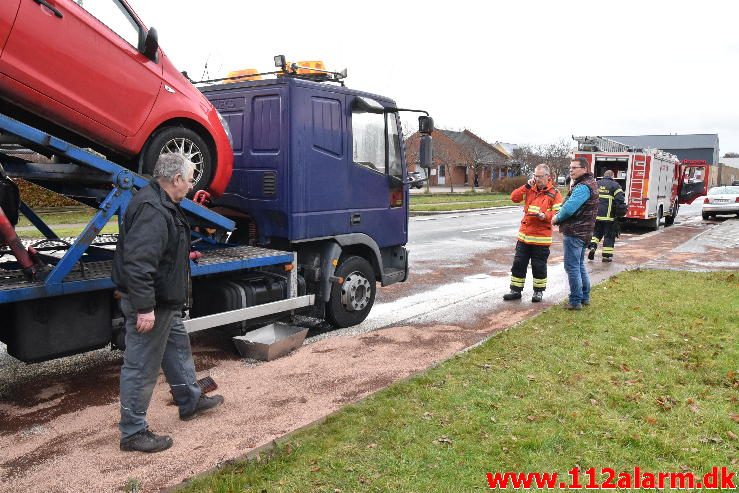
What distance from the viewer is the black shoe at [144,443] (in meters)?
3.69

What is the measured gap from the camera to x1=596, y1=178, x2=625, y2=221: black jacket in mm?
11969

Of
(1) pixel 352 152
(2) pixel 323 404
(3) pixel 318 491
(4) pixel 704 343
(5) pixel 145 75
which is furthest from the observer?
(1) pixel 352 152

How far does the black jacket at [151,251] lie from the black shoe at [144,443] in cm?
81

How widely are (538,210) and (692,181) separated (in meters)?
20.1

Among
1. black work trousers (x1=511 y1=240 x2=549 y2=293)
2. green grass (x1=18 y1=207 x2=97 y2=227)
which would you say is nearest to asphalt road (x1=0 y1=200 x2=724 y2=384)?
black work trousers (x1=511 y1=240 x2=549 y2=293)

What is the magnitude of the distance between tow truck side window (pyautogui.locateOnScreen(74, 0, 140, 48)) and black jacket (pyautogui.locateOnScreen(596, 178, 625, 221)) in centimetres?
963

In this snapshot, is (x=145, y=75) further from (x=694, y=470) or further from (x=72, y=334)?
(x=694, y=470)

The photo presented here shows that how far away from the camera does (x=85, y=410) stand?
4.36 m

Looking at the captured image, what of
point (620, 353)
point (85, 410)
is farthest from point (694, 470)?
point (85, 410)

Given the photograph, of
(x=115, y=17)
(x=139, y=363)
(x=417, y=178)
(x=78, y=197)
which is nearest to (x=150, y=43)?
(x=115, y=17)

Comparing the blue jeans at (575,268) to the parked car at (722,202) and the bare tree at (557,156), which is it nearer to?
the parked car at (722,202)

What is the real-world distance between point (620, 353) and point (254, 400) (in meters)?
3.33

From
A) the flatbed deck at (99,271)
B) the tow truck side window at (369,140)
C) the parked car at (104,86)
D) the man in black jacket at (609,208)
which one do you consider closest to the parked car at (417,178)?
the tow truck side window at (369,140)

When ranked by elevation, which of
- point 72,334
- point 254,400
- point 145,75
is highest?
point 145,75
